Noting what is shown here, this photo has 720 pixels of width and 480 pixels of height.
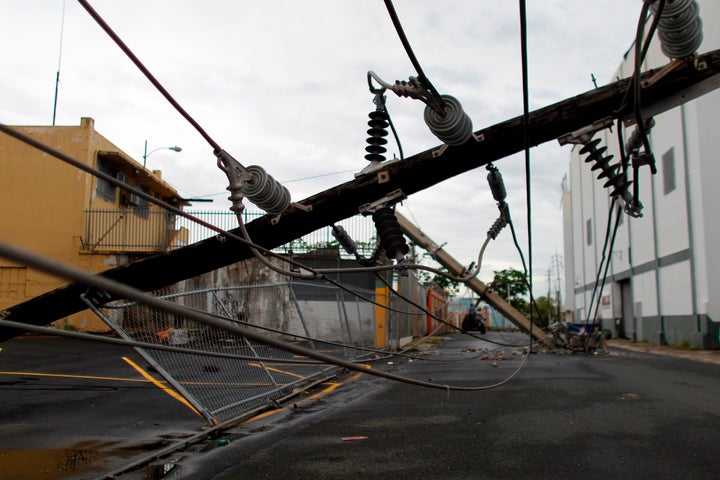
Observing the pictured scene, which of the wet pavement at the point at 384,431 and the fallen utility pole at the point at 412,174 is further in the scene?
the wet pavement at the point at 384,431

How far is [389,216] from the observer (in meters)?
4.57

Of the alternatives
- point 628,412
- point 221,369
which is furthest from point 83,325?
point 628,412

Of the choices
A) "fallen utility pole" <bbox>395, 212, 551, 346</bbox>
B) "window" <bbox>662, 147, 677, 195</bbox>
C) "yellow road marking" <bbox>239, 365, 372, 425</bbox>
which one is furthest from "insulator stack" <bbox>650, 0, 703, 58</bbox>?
"window" <bbox>662, 147, 677, 195</bbox>

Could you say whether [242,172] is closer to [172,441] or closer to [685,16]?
[685,16]

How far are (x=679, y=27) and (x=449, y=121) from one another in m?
1.50

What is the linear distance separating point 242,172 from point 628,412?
6.25 meters

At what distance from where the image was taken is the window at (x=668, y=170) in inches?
973

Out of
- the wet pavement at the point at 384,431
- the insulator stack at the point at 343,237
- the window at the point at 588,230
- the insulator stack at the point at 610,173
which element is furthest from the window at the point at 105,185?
the window at the point at 588,230

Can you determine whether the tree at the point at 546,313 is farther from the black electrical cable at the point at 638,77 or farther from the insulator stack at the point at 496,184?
the black electrical cable at the point at 638,77

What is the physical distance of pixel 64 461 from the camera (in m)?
5.32

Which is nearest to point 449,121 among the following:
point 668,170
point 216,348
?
point 216,348

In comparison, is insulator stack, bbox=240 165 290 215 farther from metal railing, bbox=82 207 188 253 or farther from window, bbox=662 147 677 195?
window, bbox=662 147 677 195

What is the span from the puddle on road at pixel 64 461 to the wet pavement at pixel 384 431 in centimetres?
1

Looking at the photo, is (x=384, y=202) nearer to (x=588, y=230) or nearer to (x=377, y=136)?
(x=377, y=136)
